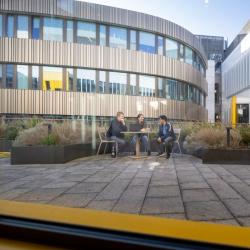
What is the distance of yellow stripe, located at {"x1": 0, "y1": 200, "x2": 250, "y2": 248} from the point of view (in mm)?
1366

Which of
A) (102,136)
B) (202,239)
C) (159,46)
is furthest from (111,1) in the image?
(159,46)

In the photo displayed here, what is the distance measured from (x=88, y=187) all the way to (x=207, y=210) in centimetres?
169

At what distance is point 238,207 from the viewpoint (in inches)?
108

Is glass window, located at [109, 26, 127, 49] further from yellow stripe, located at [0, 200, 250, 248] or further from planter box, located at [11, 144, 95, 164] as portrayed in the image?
yellow stripe, located at [0, 200, 250, 248]

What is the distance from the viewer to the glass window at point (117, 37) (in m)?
18.8

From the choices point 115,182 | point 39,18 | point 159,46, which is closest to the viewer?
point 115,182

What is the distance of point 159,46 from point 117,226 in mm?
18053

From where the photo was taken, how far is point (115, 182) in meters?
4.22

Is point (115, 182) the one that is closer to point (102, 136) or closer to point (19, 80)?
point (102, 136)

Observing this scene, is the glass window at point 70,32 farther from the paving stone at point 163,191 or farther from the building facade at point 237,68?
the building facade at point 237,68

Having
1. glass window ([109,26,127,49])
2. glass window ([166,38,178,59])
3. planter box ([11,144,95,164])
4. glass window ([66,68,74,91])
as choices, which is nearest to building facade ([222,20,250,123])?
planter box ([11,144,95,164])

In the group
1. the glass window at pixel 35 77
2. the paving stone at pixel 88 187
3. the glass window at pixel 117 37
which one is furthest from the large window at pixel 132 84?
the paving stone at pixel 88 187

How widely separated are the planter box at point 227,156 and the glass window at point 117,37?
13235 millimetres

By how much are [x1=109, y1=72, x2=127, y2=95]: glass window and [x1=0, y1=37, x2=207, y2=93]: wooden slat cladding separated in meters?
0.39
